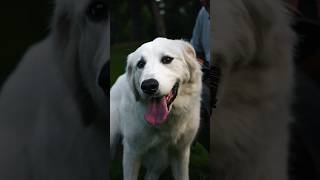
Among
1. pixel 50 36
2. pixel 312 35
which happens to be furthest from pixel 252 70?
pixel 50 36

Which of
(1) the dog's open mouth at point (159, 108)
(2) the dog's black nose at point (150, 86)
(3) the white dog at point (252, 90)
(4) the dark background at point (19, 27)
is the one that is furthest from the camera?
(4) the dark background at point (19, 27)

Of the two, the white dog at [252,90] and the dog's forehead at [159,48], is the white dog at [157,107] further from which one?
the white dog at [252,90]

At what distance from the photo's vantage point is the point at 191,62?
125 inches

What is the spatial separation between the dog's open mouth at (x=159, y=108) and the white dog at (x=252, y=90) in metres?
0.31

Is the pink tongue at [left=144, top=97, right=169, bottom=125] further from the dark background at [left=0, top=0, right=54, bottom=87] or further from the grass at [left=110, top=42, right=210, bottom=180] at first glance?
the dark background at [left=0, top=0, right=54, bottom=87]

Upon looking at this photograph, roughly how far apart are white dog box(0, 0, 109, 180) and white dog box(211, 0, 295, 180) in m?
0.72

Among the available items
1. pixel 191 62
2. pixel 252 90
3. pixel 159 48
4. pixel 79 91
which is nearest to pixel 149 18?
pixel 159 48

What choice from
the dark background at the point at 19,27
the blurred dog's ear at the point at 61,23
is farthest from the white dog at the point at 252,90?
the dark background at the point at 19,27

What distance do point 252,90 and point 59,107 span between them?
47.6 inches

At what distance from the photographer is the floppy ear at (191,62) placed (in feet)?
10.4

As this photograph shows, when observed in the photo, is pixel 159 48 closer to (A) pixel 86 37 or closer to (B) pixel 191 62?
(B) pixel 191 62

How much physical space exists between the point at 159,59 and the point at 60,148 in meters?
0.93

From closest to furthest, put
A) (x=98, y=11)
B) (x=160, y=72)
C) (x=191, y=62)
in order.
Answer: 1. (x=160, y=72)
2. (x=191, y=62)
3. (x=98, y=11)

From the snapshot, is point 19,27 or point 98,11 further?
point 19,27
